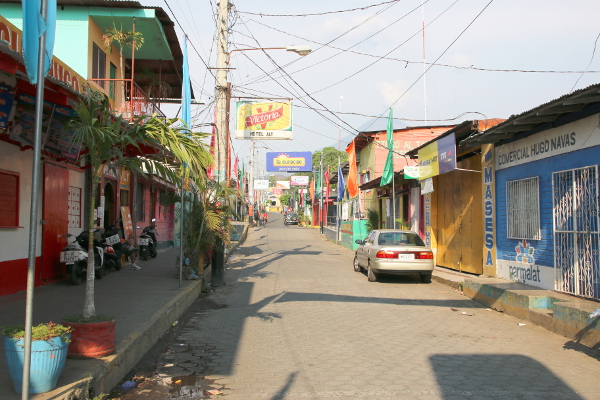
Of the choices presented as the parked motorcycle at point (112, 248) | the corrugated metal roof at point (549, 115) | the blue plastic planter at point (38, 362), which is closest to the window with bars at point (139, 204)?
the parked motorcycle at point (112, 248)

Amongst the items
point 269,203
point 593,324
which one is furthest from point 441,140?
point 269,203

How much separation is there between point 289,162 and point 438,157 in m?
34.3

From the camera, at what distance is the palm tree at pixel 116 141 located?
17.5 feet

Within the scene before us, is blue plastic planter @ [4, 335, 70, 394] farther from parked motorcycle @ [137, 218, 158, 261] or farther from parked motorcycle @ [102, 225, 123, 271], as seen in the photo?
parked motorcycle @ [137, 218, 158, 261]

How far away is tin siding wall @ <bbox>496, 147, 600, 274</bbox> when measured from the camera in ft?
28.8

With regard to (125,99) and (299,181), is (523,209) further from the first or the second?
(299,181)

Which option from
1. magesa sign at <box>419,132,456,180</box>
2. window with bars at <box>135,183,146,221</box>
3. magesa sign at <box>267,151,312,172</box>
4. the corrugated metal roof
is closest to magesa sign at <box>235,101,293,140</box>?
window with bars at <box>135,183,146,221</box>

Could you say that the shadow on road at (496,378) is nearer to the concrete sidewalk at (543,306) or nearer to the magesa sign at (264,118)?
the concrete sidewalk at (543,306)

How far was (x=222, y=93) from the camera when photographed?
15.3 m

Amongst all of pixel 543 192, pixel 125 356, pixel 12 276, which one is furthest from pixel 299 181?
pixel 125 356

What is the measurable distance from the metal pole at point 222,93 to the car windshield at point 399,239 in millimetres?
5130

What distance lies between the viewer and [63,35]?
13555mm

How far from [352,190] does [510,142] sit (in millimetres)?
12882

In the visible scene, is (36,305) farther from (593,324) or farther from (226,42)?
(226,42)
